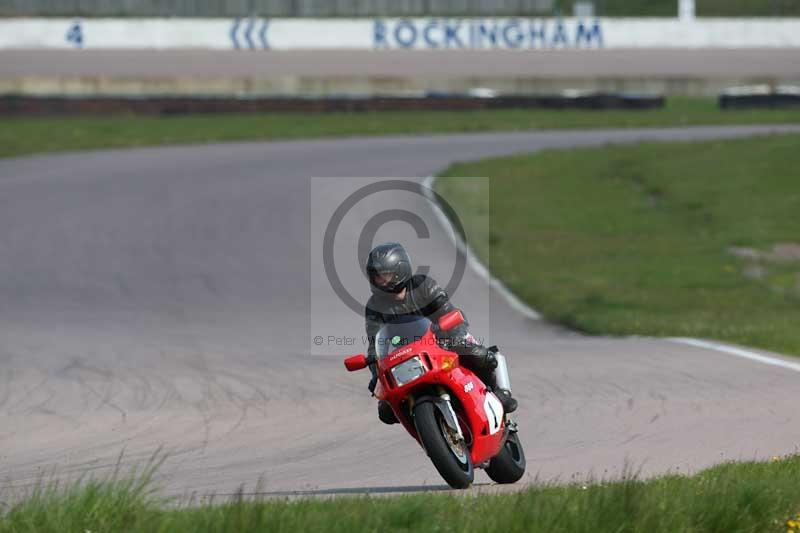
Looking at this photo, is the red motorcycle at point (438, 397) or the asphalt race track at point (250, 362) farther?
the asphalt race track at point (250, 362)

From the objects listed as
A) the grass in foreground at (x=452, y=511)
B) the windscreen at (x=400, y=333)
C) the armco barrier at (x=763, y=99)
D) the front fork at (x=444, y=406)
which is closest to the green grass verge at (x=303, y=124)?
the armco barrier at (x=763, y=99)

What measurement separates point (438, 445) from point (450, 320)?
743mm

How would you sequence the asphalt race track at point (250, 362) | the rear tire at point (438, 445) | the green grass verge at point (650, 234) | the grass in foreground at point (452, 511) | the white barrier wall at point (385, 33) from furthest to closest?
the white barrier wall at point (385, 33) < the green grass verge at point (650, 234) < the asphalt race track at point (250, 362) < the rear tire at point (438, 445) < the grass in foreground at point (452, 511)

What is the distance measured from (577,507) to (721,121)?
39.0 m

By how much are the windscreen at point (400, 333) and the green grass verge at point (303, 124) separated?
28883 mm

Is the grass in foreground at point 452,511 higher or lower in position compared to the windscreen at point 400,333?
lower

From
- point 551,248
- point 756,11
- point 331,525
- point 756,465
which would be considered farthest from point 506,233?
point 756,11

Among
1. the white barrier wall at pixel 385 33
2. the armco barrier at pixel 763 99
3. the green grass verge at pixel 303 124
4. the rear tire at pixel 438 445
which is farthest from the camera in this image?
the white barrier wall at pixel 385 33

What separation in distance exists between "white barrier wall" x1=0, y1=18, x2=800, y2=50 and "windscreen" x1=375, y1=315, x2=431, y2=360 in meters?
42.7

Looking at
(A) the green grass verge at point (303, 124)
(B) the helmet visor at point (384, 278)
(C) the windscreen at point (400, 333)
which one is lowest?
(A) the green grass verge at point (303, 124)

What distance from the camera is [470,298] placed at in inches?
806

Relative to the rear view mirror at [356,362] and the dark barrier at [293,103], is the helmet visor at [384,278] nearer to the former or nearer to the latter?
the rear view mirror at [356,362]

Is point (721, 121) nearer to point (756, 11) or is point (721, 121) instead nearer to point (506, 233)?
point (756, 11)

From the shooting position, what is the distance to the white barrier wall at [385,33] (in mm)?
49375
